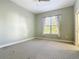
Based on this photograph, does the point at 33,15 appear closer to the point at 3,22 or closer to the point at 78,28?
the point at 3,22

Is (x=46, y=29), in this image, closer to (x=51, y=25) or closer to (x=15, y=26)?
(x=51, y=25)

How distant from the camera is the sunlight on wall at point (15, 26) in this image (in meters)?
3.98

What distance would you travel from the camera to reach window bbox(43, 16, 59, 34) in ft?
18.1

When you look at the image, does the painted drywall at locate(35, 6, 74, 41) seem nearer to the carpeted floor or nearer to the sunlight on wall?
the carpeted floor

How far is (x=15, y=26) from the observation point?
4.46 meters

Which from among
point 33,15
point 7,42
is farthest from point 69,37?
point 7,42

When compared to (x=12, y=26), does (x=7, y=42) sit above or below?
below

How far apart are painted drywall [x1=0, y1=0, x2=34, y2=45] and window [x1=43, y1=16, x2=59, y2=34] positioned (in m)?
1.42

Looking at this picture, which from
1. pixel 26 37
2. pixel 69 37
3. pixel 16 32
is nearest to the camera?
pixel 16 32

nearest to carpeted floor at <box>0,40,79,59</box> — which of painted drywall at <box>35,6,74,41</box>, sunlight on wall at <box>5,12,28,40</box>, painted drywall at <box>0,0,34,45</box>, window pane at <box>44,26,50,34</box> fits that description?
painted drywall at <box>0,0,34,45</box>

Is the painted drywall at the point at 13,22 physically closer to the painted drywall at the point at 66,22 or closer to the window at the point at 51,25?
the window at the point at 51,25

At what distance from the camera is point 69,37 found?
4938 millimetres

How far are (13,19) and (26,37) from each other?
1.82 meters

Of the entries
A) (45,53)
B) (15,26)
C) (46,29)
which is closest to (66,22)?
(46,29)
